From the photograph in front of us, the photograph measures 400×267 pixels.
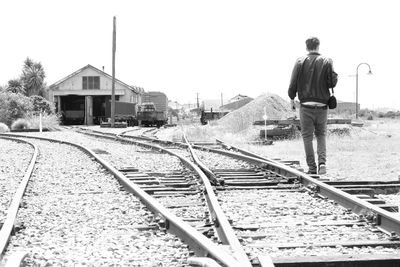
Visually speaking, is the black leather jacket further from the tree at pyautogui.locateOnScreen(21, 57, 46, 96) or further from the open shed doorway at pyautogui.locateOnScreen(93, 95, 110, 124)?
the tree at pyautogui.locateOnScreen(21, 57, 46, 96)

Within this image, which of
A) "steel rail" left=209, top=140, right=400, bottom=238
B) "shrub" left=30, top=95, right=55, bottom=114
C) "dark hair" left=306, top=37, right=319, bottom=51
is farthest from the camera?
"shrub" left=30, top=95, right=55, bottom=114

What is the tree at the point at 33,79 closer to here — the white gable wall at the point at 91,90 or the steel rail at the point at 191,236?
the white gable wall at the point at 91,90

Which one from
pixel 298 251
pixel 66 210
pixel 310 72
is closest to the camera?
pixel 298 251

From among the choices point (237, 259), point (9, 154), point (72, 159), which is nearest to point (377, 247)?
point (237, 259)

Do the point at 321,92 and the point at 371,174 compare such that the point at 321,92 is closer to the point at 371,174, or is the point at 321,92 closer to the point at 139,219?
the point at 371,174

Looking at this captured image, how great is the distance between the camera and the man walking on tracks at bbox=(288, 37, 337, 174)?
27.9ft

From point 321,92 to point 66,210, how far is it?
4.07m

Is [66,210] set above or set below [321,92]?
below

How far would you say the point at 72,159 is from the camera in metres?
13.2

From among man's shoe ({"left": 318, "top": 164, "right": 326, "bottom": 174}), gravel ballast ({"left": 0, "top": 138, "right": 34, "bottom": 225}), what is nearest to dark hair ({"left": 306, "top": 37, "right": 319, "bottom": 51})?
man's shoe ({"left": 318, "top": 164, "right": 326, "bottom": 174})

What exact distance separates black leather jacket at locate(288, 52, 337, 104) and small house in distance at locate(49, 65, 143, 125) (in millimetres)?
51788

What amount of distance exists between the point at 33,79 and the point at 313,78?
7145 centimetres

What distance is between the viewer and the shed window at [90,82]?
202 ft

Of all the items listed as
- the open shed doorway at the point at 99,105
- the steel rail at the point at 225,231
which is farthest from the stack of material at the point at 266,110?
the steel rail at the point at 225,231
